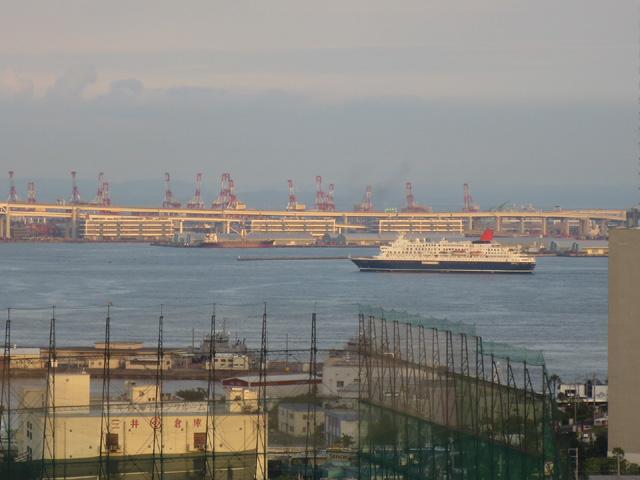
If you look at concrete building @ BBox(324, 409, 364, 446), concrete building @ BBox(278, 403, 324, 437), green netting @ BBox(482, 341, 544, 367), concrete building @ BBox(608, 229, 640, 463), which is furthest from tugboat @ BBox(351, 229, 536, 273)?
green netting @ BBox(482, 341, 544, 367)

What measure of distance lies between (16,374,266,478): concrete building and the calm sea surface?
5.05m

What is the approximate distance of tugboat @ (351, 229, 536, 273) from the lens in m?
29.4

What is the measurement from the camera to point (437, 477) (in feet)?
17.6

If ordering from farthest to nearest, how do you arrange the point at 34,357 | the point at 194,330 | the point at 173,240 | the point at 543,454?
1. the point at 173,240
2. the point at 194,330
3. the point at 34,357
4. the point at 543,454

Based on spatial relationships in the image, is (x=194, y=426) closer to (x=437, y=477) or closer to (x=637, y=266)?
(x=437, y=477)

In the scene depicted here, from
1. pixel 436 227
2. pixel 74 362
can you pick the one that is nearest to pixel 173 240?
pixel 436 227

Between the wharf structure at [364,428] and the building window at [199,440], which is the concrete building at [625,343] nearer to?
the wharf structure at [364,428]

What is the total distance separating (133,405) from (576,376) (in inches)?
209

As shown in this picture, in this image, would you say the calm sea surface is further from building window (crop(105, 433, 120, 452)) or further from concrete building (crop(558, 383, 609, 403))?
building window (crop(105, 433, 120, 452))

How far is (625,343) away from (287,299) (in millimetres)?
13063

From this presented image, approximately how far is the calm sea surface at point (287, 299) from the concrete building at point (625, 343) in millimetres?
4215

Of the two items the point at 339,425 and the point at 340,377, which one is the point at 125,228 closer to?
the point at 340,377

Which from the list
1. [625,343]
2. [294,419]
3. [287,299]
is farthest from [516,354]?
[287,299]

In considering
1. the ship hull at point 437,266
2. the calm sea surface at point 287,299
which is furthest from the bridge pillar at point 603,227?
the ship hull at point 437,266
